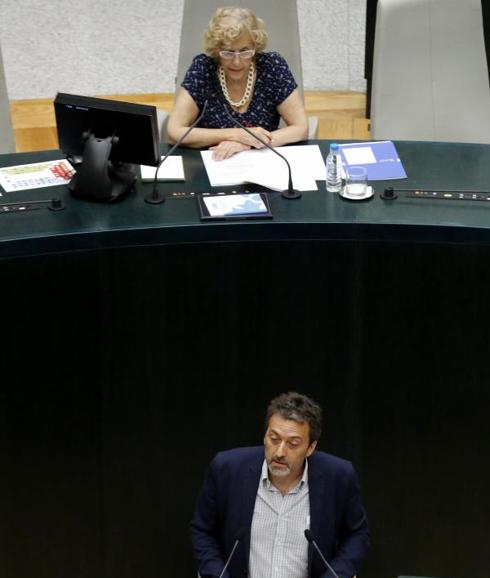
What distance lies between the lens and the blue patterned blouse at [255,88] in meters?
3.71

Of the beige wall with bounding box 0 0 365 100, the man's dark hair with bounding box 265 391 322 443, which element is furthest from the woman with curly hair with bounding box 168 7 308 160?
the beige wall with bounding box 0 0 365 100

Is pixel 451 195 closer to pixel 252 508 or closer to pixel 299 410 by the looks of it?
pixel 299 410

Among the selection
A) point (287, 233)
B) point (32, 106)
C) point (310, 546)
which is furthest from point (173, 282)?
point (32, 106)

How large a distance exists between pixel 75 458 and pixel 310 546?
2.44 ft

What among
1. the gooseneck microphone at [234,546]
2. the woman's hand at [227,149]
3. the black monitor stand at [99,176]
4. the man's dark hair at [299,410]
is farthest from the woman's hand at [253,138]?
the gooseneck microphone at [234,546]

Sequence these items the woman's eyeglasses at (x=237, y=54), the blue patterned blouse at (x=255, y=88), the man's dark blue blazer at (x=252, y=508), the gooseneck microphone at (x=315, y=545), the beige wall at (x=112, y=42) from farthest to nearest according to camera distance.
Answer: the beige wall at (x=112, y=42), the blue patterned blouse at (x=255, y=88), the woman's eyeglasses at (x=237, y=54), the man's dark blue blazer at (x=252, y=508), the gooseneck microphone at (x=315, y=545)

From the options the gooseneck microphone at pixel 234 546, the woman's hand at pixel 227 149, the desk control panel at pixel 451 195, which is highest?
the woman's hand at pixel 227 149

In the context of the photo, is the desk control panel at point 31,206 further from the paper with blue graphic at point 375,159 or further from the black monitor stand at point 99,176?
the paper with blue graphic at point 375,159

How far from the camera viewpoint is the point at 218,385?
315 centimetres

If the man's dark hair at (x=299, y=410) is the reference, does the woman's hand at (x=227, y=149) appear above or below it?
above

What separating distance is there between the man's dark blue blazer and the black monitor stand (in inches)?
30.4

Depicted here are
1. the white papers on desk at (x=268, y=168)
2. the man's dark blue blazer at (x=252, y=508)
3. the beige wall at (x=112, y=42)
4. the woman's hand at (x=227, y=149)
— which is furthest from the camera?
the beige wall at (x=112, y=42)

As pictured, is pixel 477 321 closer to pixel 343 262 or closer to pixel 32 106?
pixel 343 262

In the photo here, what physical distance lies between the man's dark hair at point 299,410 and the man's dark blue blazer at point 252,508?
120mm
